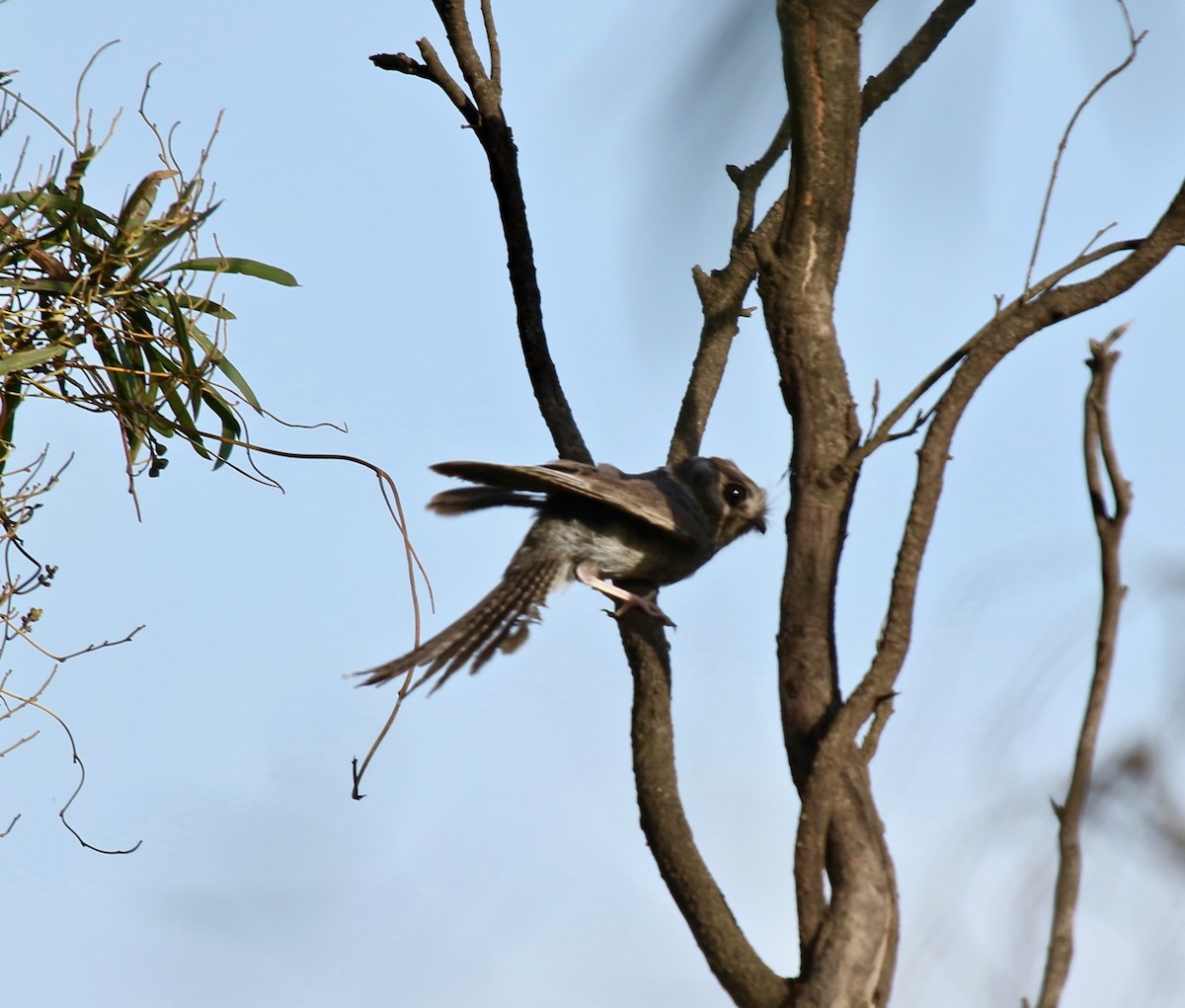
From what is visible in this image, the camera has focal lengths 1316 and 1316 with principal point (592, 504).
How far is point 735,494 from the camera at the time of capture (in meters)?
4.25

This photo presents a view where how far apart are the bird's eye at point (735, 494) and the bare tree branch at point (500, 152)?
767 mm

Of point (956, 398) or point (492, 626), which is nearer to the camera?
point (956, 398)

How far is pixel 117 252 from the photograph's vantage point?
9.25 feet

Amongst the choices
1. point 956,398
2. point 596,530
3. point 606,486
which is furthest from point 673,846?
point 596,530

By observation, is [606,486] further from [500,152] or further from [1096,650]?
[1096,650]

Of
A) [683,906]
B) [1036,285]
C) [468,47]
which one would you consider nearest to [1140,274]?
[1036,285]

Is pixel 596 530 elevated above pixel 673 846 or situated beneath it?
elevated above

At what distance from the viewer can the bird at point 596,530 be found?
11.8 ft

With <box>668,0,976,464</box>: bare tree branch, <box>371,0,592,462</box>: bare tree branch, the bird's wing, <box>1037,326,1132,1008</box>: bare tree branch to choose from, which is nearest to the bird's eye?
the bird's wing

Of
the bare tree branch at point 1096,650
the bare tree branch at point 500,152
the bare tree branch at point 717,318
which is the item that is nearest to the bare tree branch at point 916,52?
the bare tree branch at point 1096,650

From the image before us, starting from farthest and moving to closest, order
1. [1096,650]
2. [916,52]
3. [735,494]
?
[735,494] < [916,52] < [1096,650]

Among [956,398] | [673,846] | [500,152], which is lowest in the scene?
[673,846]

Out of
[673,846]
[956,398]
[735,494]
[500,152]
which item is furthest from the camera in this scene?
[735,494]

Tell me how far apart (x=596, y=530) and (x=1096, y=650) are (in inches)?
105
